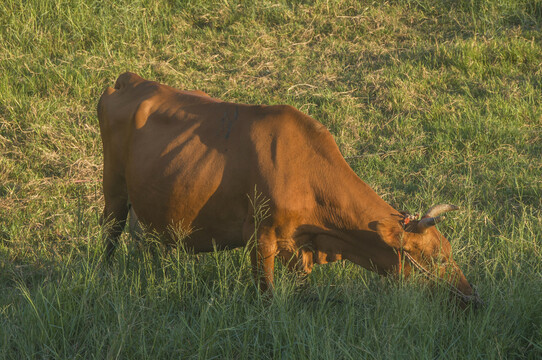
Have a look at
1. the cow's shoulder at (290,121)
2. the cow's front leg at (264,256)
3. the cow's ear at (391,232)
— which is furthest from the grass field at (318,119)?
the cow's shoulder at (290,121)

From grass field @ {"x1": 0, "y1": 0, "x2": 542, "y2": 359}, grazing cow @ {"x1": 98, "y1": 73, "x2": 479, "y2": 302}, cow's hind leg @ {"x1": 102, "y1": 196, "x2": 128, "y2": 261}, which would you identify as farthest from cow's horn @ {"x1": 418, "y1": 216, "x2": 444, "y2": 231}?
cow's hind leg @ {"x1": 102, "y1": 196, "x2": 128, "y2": 261}

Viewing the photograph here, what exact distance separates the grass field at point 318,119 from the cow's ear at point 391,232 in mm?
246

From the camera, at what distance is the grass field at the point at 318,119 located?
3.50m

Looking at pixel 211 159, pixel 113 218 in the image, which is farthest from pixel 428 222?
pixel 113 218

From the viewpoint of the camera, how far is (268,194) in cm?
384

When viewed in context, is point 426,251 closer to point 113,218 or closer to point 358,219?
point 358,219

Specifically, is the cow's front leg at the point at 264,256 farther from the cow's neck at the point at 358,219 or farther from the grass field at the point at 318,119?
the cow's neck at the point at 358,219

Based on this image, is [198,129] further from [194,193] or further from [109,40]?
[109,40]

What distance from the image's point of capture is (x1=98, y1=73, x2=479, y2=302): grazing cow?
383 cm

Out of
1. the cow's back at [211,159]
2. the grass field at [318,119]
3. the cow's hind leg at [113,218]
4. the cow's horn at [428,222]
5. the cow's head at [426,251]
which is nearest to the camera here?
the grass field at [318,119]

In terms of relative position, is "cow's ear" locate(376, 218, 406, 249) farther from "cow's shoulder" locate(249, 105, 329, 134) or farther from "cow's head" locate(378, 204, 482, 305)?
"cow's shoulder" locate(249, 105, 329, 134)

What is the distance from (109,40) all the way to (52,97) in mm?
1365

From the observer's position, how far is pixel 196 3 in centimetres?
895

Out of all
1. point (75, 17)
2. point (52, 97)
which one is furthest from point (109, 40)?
point (52, 97)
